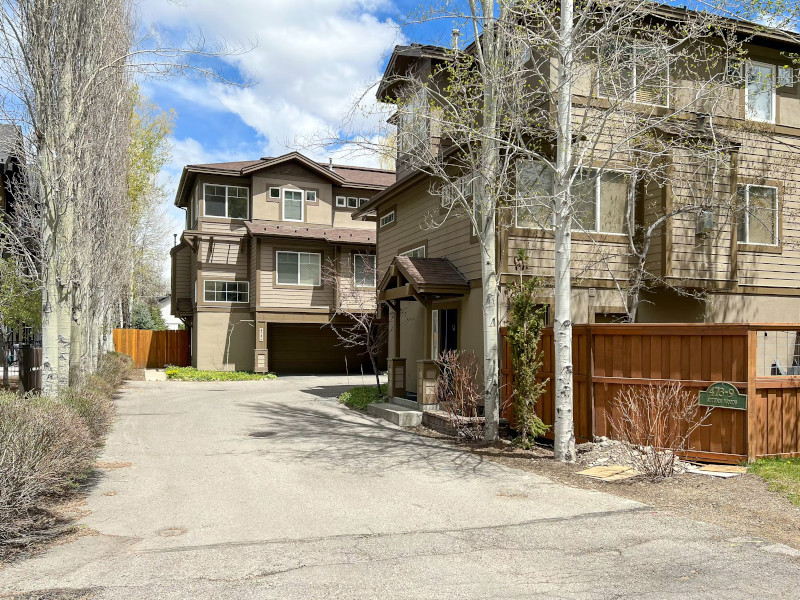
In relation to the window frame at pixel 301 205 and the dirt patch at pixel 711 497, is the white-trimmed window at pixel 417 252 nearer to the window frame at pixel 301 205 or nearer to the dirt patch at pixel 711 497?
the dirt patch at pixel 711 497

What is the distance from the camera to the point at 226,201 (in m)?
28.4

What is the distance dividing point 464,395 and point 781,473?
18.4ft

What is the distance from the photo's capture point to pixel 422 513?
6961 mm

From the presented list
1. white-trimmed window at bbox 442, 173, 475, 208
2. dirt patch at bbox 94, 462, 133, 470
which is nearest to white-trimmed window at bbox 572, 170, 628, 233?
white-trimmed window at bbox 442, 173, 475, 208

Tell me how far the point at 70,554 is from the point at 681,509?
19.5 ft

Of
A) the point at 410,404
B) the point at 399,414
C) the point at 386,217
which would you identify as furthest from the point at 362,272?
the point at 399,414

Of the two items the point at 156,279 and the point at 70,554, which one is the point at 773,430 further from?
the point at 156,279

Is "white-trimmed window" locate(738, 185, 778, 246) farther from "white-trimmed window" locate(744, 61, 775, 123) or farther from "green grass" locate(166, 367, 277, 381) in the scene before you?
"green grass" locate(166, 367, 277, 381)

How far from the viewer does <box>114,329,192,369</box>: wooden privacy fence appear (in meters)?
33.5

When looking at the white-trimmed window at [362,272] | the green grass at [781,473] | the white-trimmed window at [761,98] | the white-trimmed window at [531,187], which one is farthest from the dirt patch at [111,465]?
the white-trimmed window at [362,272]

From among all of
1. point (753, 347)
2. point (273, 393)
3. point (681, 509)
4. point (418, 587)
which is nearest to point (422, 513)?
point (418, 587)

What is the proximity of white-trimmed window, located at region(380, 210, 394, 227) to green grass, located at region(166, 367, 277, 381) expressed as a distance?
9.49 m

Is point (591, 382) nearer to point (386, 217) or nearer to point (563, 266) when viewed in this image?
point (563, 266)

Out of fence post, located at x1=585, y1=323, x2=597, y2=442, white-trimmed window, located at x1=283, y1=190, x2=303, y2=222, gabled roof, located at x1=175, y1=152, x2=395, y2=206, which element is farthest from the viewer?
white-trimmed window, located at x1=283, y1=190, x2=303, y2=222
